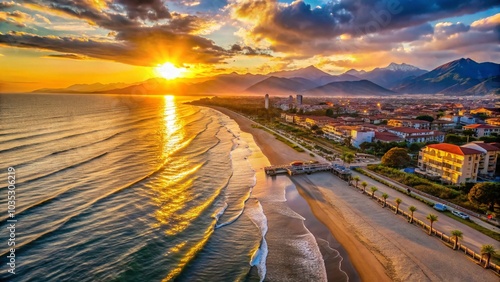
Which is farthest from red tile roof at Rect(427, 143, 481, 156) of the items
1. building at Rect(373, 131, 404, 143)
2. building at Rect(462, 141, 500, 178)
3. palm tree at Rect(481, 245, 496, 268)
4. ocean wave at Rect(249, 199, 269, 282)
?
ocean wave at Rect(249, 199, 269, 282)

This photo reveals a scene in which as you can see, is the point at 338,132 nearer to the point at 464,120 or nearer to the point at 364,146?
the point at 364,146

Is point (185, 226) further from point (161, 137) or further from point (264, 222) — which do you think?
point (161, 137)

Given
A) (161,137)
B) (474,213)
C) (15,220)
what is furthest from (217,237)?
(161,137)

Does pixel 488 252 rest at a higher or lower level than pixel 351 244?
higher

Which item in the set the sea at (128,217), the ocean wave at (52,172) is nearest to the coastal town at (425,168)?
the sea at (128,217)

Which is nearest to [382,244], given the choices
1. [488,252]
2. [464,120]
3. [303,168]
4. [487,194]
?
[488,252]

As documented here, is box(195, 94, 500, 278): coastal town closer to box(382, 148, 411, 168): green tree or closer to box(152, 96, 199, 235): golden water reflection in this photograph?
box(382, 148, 411, 168): green tree
